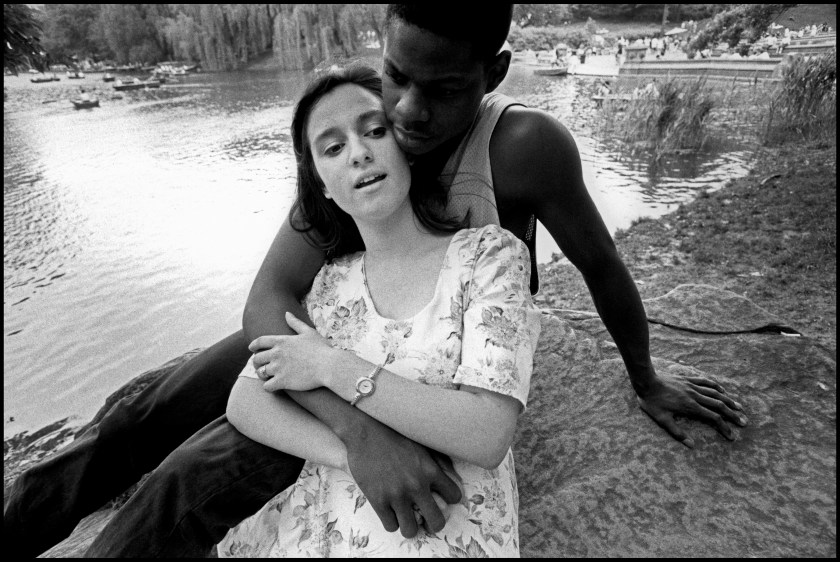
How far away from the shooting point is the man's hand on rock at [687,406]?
1.54m

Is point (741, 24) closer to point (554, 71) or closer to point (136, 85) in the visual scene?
point (554, 71)

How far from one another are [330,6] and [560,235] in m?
23.8

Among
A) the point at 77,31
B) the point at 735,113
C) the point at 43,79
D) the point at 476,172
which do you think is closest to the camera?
the point at 476,172

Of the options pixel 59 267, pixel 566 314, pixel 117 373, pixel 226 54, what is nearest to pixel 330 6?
pixel 226 54

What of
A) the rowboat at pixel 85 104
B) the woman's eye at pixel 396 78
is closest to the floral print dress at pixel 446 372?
the woman's eye at pixel 396 78

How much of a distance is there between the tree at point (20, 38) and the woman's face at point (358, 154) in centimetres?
555

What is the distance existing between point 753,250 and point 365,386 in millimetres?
3813

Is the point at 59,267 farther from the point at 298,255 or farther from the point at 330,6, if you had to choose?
the point at 330,6

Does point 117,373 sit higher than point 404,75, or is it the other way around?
point 404,75

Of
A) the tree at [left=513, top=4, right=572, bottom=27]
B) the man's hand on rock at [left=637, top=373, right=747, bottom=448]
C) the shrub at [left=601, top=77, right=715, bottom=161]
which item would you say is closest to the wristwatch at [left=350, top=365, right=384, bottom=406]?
the man's hand on rock at [left=637, top=373, right=747, bottom=448]

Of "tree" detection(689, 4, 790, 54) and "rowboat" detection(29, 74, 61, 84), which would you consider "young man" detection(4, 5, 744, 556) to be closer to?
"tree" detection(689, 4, 790, 54)

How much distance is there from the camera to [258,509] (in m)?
1.21

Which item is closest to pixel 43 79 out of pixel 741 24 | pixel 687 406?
pixel 741 24

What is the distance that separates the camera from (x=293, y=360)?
1.17 metres
